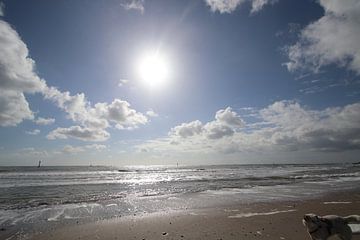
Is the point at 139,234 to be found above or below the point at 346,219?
below

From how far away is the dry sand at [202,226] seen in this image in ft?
26.6

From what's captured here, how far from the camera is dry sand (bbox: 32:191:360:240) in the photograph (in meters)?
8.09

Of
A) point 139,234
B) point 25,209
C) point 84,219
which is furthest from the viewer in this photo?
point 25,209

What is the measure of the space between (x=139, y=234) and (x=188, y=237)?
1.57m

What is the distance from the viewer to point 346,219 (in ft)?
18.6

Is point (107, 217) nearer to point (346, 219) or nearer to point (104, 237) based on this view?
point (104, 237)

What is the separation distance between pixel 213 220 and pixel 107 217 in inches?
175

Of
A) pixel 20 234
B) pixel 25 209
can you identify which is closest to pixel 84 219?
pixel 20 234

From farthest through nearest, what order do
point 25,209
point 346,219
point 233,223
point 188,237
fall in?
point 25,209
point 233,223
point 188,237
point 346,219

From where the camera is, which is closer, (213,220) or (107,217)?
(213,220)

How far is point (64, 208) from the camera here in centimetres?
1435

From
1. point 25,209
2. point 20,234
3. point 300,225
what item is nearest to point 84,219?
point 20,234

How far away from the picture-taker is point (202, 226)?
9227 mm

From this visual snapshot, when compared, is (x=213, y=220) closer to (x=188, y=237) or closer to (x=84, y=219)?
(x=188, y=237)
